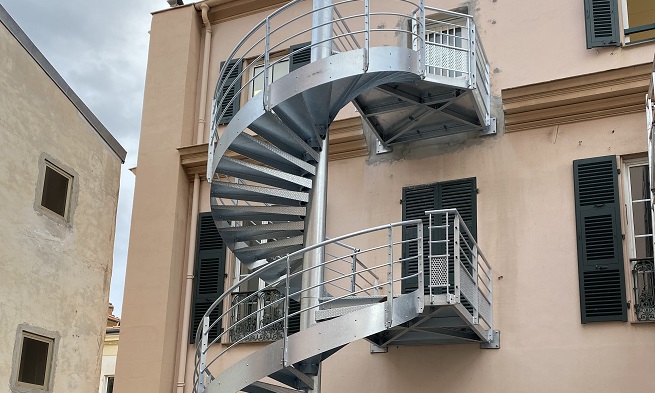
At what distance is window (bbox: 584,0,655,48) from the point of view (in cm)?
1082

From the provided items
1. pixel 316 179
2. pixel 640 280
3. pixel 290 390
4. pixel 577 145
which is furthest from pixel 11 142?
pixel 640 280

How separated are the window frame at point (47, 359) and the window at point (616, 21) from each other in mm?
7512

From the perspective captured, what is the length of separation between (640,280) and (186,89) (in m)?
6.78

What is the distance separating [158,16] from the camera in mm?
14016

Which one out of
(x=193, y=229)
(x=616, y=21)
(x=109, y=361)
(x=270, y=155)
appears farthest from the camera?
(x=109, y=361)

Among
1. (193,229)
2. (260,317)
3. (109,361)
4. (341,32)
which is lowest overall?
(260,317)

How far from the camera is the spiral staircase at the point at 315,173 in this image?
9.02 metres

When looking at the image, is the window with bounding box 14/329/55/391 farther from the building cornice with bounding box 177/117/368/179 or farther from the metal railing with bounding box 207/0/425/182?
the building cornice with bounding box 177/117/368/179

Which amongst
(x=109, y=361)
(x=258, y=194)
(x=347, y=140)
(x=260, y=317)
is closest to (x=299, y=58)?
(x=347, y=140)

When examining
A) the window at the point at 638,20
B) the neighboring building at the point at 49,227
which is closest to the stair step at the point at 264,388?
the neighboring building at the point at 49,227

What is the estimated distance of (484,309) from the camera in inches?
396

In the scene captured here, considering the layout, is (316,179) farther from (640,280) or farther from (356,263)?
(640,280)

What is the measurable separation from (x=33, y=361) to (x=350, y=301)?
4.43m

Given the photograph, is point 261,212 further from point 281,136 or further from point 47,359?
point 47,359
